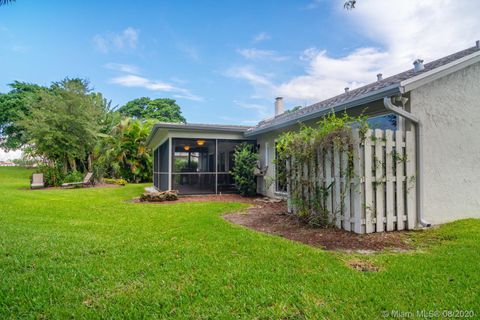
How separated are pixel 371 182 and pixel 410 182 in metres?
0.96

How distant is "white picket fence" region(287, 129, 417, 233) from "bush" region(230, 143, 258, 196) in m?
5.75

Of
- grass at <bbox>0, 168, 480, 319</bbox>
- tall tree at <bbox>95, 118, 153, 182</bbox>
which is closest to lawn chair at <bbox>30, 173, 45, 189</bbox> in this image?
tall tree at <bbox>95, 118, 153, 182</bbox>

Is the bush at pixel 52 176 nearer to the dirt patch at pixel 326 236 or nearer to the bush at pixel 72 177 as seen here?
the bush at pixel 72 177

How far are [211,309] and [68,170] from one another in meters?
20.6

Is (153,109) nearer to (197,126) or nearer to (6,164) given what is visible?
(6,164)

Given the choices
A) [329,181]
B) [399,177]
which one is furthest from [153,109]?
[399,177]

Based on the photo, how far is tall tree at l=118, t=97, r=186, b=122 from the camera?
39.6 metres

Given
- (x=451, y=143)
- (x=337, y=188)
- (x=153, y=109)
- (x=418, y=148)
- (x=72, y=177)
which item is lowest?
(x=72, y=177)

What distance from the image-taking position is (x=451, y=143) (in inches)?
229

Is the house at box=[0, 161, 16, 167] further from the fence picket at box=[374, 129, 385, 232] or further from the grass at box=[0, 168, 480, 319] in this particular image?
the fence picket at box=[374, 129, 385, 232]

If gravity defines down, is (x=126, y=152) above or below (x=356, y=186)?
above

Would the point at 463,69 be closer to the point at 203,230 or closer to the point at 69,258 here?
the point at 203,230

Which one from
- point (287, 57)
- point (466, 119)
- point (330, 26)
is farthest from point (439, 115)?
point (287, 57)

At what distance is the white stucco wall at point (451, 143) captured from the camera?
551 cm
